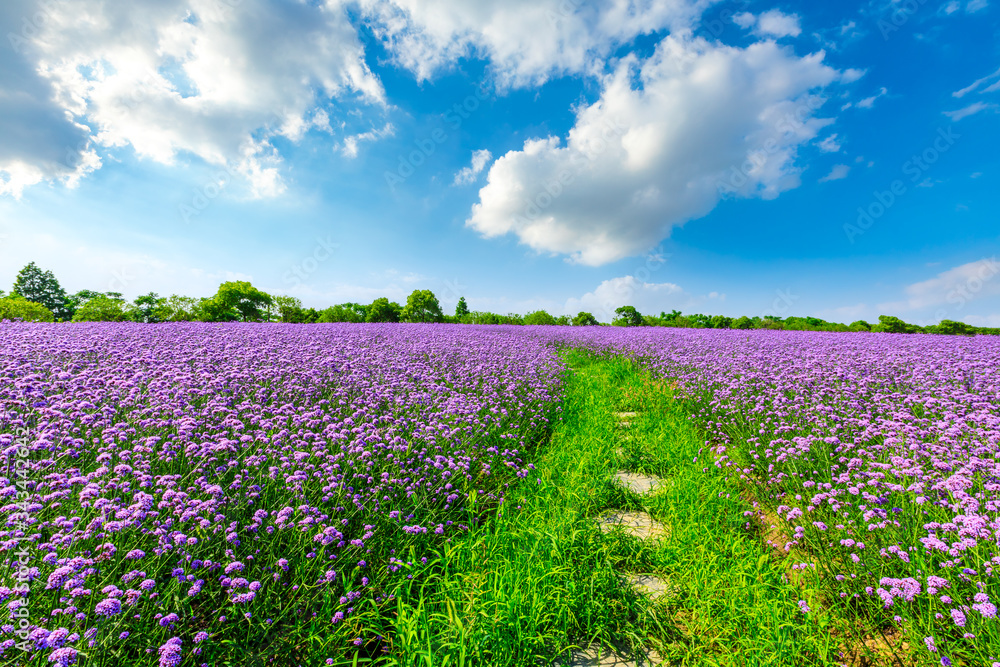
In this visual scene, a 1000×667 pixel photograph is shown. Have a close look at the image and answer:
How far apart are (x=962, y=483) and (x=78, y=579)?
4522mm

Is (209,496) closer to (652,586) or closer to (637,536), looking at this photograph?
(652,586)

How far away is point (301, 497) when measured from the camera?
90.1 inches

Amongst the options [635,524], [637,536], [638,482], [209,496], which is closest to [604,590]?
[637,536]

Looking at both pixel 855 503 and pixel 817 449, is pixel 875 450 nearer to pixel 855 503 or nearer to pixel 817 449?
pixel 817 449

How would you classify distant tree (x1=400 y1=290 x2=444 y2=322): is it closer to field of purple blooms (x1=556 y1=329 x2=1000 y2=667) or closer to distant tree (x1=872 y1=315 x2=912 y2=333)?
distant tree (x1=872 y1=315 x2=912 y2=333)

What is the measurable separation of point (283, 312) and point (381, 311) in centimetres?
969

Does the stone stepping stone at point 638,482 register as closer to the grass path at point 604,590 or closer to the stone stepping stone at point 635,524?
the grass path at point 604,590

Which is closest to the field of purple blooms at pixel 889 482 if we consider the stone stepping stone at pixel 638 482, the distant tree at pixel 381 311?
the stone stepping stone at pixel 638 482

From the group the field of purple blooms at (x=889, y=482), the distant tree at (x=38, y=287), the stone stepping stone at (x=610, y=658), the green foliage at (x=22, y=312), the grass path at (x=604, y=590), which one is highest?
the distant tree at (x=38, y=287)

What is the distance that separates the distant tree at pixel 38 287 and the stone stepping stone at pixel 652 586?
6798 centimetres

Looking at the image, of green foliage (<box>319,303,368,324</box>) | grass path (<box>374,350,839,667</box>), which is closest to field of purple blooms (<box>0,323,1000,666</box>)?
grass path (<box>374,350,839,667</box>)

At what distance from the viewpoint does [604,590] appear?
7.71ft

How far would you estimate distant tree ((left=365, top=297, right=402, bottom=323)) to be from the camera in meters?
41.6

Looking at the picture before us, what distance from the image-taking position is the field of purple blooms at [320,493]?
1.66 m
